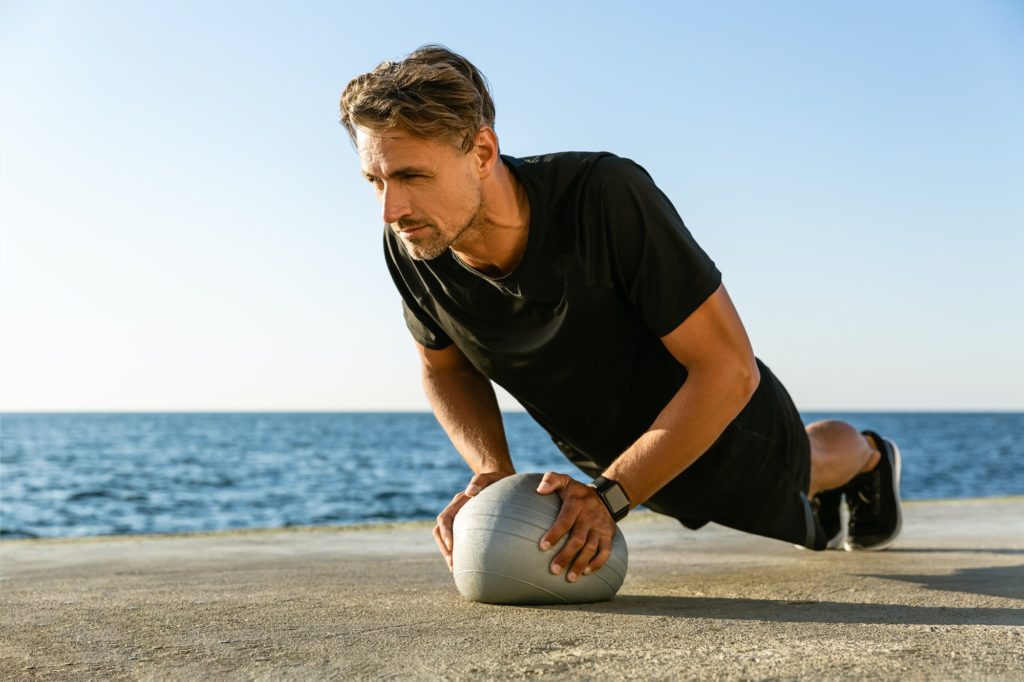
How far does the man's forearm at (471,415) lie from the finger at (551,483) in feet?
1.88

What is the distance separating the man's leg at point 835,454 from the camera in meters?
4.73

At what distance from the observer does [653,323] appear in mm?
3250

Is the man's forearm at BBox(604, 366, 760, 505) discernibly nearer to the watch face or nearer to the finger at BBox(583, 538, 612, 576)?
the watch face

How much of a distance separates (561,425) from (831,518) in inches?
71.3

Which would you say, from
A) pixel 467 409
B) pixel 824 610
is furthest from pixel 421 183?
pixel 824 610

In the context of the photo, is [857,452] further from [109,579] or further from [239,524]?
[239,524]

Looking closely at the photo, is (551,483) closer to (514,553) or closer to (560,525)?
(560,525)

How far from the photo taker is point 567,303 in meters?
3.40

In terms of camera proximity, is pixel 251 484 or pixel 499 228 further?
pixel 251 484

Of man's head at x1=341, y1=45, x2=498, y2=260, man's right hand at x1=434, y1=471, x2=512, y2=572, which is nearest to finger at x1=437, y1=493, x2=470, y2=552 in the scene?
man's right hand at x1=434, y1=471, x2=512, y2=572

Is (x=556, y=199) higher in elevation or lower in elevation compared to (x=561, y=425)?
higher

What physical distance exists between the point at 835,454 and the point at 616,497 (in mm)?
1934

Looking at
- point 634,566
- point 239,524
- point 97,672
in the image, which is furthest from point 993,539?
point 239,524

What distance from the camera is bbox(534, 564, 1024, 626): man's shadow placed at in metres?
3.00
